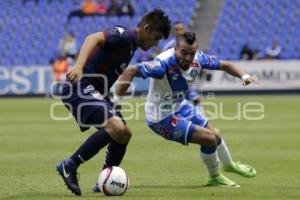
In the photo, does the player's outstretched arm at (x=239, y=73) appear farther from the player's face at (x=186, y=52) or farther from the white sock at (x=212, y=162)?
the white sock at (x=212, y=162)

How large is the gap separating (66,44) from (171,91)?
2122 cm

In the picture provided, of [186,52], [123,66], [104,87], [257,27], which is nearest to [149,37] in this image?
[123,66]

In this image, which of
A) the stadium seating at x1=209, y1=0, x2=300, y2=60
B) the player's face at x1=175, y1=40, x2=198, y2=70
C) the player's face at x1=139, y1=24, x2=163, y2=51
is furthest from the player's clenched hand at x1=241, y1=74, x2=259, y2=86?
the stadium seating at x1=209, y1=0, x2=300, y2=60

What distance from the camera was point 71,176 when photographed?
7.99m

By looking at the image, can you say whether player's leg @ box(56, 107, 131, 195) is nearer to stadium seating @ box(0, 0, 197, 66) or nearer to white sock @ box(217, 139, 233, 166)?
white sock @ box(217, 139, 233, 166)

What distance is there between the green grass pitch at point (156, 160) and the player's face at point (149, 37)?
1548 millimetres

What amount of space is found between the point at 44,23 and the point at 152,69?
24.5m

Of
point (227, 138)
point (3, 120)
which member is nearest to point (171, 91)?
point (227, 138)

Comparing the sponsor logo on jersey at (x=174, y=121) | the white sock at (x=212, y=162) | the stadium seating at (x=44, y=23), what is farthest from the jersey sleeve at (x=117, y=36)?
the stadium seating at (x=44, y=23)

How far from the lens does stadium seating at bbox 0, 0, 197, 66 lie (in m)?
31.4

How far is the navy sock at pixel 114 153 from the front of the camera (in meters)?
8.20

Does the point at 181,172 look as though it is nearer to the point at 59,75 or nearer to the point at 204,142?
the point at 204,142

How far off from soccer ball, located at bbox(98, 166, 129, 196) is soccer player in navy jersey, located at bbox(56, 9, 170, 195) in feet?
0.82

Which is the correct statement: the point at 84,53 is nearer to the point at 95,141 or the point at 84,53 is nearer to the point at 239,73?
the point at 95,141
